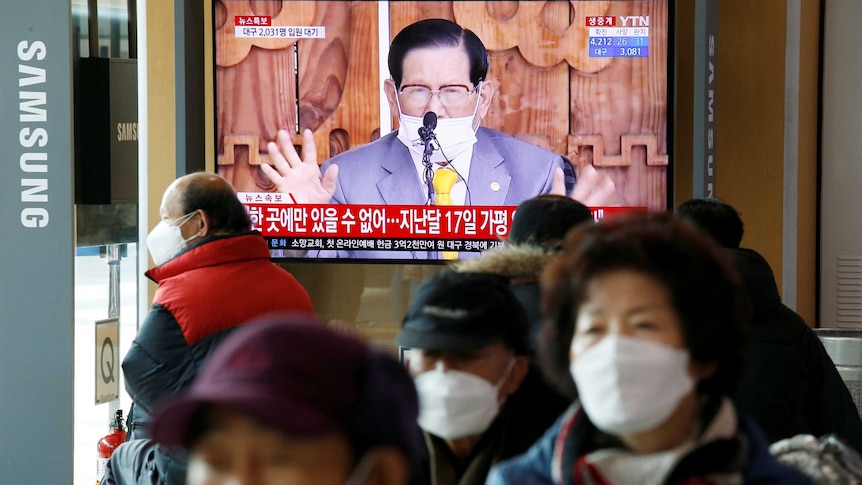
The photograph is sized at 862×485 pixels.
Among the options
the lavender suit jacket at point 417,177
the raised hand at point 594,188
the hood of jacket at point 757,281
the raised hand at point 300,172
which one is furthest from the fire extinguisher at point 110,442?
the hood of jacket at point 757,281

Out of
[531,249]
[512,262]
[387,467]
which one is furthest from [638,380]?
[531,249]

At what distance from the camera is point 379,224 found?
19.0 feet

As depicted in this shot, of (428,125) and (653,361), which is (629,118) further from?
(653,361)

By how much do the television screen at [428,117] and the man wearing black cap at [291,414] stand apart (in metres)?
4.47

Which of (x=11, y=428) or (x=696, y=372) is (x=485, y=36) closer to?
(x=11, y=428)

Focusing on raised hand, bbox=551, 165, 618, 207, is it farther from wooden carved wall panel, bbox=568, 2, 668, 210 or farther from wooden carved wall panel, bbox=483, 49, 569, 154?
wooden carved wall panel, bbox=483, 49, 569, 154

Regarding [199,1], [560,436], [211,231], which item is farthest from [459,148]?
[560,436]

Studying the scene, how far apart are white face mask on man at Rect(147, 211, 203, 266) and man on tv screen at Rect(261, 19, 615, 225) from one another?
1845 mm

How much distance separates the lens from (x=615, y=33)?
5586mm

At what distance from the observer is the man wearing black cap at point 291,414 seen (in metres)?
1.18

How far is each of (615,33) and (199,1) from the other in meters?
1.97

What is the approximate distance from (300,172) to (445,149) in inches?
28.3

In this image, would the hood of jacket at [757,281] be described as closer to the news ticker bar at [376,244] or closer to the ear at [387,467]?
the ear at [387,467]

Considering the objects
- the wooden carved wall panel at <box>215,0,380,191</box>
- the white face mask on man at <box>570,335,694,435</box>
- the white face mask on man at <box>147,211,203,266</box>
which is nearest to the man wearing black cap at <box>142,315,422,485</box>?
the white face mask on man at <box>570,335,694,435</box>
